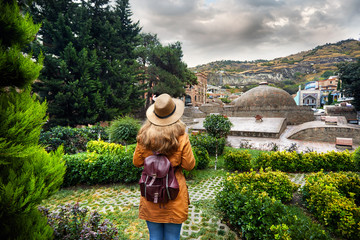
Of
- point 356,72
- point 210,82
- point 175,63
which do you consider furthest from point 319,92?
point 210,82

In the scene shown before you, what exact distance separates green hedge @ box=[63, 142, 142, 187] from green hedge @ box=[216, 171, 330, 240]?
10.7 ft

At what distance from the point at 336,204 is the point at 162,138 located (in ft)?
12.0

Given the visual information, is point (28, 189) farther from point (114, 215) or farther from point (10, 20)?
point (114, 215)

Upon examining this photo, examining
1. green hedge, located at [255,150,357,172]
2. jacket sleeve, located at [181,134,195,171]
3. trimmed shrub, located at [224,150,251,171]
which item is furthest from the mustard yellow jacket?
green hedge, located at [255,150,357,172]

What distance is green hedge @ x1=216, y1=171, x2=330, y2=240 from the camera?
242 centimetres

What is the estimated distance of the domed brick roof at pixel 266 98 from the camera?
2613 cm

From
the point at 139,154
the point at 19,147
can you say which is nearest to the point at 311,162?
the point at 139,154

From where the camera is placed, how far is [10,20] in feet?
5.68

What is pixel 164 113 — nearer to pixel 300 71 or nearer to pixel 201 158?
pixel 201 158

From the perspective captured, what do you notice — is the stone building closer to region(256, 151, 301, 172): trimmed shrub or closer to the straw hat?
region(256, 151, 301, 172): trimmed shrub

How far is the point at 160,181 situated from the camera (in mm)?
1862

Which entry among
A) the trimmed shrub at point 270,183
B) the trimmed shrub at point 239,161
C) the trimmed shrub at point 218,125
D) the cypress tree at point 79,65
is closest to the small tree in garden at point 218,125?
the trimmed shrub at point 218,125

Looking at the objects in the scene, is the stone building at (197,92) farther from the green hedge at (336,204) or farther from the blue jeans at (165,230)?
the blue jeans at (165,230)

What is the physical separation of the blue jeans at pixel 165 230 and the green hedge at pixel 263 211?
4.76ft
